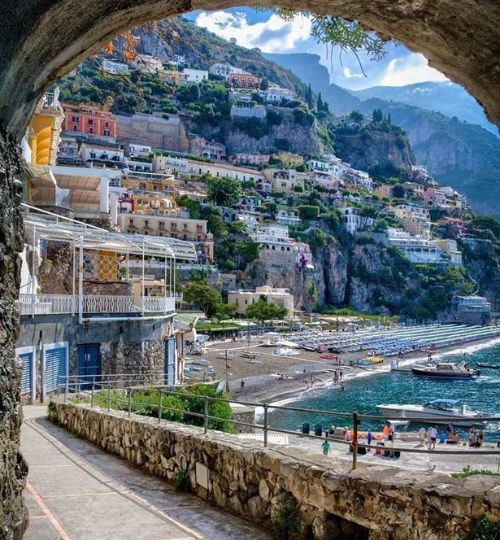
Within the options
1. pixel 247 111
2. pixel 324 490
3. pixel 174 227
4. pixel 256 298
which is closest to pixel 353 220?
pixel 256 298

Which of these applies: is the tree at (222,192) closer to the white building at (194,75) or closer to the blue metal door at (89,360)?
the white building at (194,75)

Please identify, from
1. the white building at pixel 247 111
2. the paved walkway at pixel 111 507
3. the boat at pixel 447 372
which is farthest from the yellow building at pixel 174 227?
the paved walkway at pixel 111 507

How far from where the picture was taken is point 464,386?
52875 mm

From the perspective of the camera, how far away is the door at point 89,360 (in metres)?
17.7

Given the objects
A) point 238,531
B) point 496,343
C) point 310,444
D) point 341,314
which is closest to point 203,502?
point 238,531

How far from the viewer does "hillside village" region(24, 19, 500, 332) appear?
97.5 metres

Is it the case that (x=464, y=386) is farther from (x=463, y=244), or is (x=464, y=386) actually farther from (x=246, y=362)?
(x=463, y=244)

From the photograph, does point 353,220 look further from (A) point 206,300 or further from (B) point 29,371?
(B) point 29,371

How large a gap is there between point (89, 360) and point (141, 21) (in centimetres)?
1594

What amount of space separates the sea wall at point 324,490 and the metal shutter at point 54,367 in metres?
9.77

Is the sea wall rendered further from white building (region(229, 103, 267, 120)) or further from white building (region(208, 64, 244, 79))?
white building (region(208, 64, 244, 79))

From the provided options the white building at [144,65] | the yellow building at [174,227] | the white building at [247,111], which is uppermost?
the white building at [247,111]

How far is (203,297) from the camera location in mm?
76562

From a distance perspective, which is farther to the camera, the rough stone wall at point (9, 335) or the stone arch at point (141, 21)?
the rough stone wall at point (9, 335)
